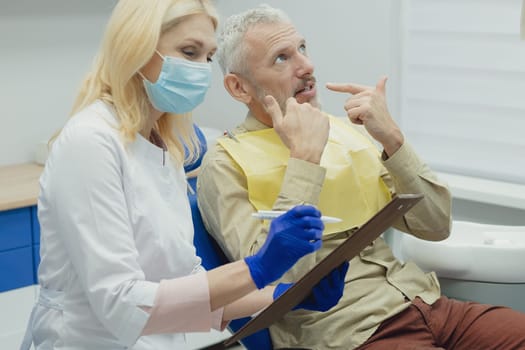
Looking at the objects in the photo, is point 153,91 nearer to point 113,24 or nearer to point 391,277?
point 113,24

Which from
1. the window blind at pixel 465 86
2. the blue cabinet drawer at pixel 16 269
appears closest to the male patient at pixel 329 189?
the window blind at pixel 465 86

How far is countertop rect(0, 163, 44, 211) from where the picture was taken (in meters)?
→ 2.89

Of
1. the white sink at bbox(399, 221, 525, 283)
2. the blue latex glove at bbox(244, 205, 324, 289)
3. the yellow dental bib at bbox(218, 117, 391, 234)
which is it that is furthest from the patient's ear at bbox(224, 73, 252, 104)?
the blue latex glove at bbox(244, 205, 324, 289)

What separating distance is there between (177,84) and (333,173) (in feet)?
1.99

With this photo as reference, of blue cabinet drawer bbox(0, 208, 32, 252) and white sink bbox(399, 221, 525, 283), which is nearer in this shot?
white sink bbox(399, 221, 525, 283)

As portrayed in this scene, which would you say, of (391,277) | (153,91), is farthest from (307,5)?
(153,91)

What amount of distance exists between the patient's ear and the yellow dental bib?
10cm

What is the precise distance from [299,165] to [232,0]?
2174 millimetres

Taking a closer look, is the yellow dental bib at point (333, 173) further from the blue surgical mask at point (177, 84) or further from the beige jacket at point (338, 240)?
the blue surgical mask at point (177, 84)

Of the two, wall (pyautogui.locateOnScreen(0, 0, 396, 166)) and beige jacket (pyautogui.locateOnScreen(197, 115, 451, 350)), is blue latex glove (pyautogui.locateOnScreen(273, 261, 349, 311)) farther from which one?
wall (pyautogui.locateOnScreen(0, 0, 396, 166))

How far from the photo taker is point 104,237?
1450 millimetres

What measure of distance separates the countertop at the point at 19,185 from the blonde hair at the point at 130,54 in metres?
1.34

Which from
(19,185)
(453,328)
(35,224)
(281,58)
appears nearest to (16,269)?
(35,224)

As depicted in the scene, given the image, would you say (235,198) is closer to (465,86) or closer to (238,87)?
(238,87)
